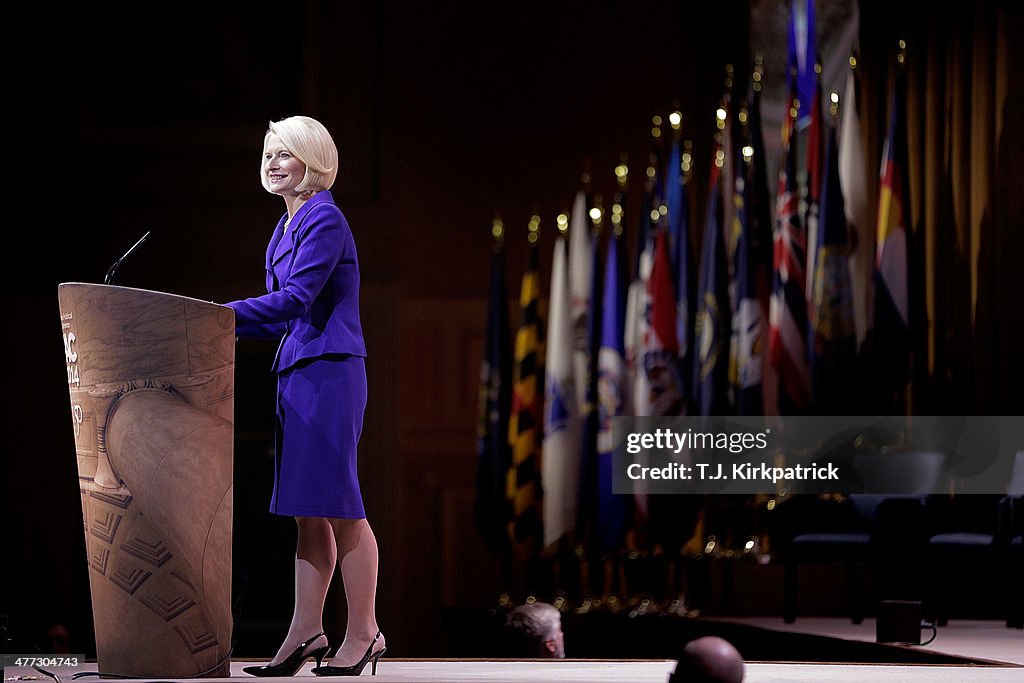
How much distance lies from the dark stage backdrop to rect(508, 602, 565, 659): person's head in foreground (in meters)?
3.84

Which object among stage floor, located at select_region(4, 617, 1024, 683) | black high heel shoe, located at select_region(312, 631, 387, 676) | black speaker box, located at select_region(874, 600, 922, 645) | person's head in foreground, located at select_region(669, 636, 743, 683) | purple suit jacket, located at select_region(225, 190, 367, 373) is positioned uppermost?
purple suit jacket, located at select_region(225, 190, 367, 373)

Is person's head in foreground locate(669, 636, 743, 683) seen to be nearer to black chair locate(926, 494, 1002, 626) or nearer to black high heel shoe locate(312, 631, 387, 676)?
black high heel shoe locate(312, 631, 387, 676)

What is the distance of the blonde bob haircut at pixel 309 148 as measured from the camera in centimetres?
286

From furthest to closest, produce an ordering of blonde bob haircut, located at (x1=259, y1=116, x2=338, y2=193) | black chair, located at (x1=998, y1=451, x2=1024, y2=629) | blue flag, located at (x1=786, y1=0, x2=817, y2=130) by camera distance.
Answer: blue flag, located at (x1=786, y1=0, x2=817, y2=130) < black chair, located at (x1=998, y1=451, x2=1024, y2=629) < blonde bob haircut, located at (x1=259, y1=116, x2=338, y2=193)

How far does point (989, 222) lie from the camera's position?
20.9 ft

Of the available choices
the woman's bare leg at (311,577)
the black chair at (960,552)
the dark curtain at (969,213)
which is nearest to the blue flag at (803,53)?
the dark curtain at (969,213)

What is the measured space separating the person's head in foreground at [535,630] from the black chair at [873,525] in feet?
6.32

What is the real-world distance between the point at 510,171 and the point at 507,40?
0.91 meters

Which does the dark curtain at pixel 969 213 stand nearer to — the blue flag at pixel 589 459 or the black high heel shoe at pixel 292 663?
the blue flag at pixel 589 459

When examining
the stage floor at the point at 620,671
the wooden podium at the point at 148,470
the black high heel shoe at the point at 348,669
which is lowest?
the stage floor at the point at 620,671

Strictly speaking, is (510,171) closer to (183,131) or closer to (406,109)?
(406,109)

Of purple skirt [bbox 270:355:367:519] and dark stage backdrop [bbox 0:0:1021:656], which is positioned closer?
purple skirt [bbox 270:355:367:519]
